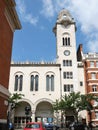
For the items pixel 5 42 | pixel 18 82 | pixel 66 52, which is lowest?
pixel 5 42

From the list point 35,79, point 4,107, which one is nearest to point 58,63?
point 35,79

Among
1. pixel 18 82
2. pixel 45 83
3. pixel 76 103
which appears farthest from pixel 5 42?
pixel 45 83

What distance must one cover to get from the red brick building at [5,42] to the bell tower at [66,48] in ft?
109

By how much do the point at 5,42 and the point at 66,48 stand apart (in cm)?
3826

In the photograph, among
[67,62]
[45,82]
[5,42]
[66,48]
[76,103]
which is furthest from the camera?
[66,48]

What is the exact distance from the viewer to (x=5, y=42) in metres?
18.2

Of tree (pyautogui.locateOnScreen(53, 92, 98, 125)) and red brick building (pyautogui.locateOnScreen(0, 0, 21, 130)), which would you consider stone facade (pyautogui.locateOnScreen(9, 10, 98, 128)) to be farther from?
red brick building (pyautogui.locateOnScreen(0, 0, 21, 130))

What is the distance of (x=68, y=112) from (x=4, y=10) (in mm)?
37321

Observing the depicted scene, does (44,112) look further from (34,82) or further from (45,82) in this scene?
(34,82)

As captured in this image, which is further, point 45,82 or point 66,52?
point 66,52

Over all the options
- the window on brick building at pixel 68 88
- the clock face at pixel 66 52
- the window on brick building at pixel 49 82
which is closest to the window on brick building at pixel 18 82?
the window on brick building at pixel 49 82

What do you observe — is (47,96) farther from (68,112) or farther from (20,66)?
(20,66)

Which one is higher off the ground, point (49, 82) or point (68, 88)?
point (49, 82)

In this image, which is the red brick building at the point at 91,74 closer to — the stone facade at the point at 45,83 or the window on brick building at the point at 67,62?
the stone facade at the point at 45,83
